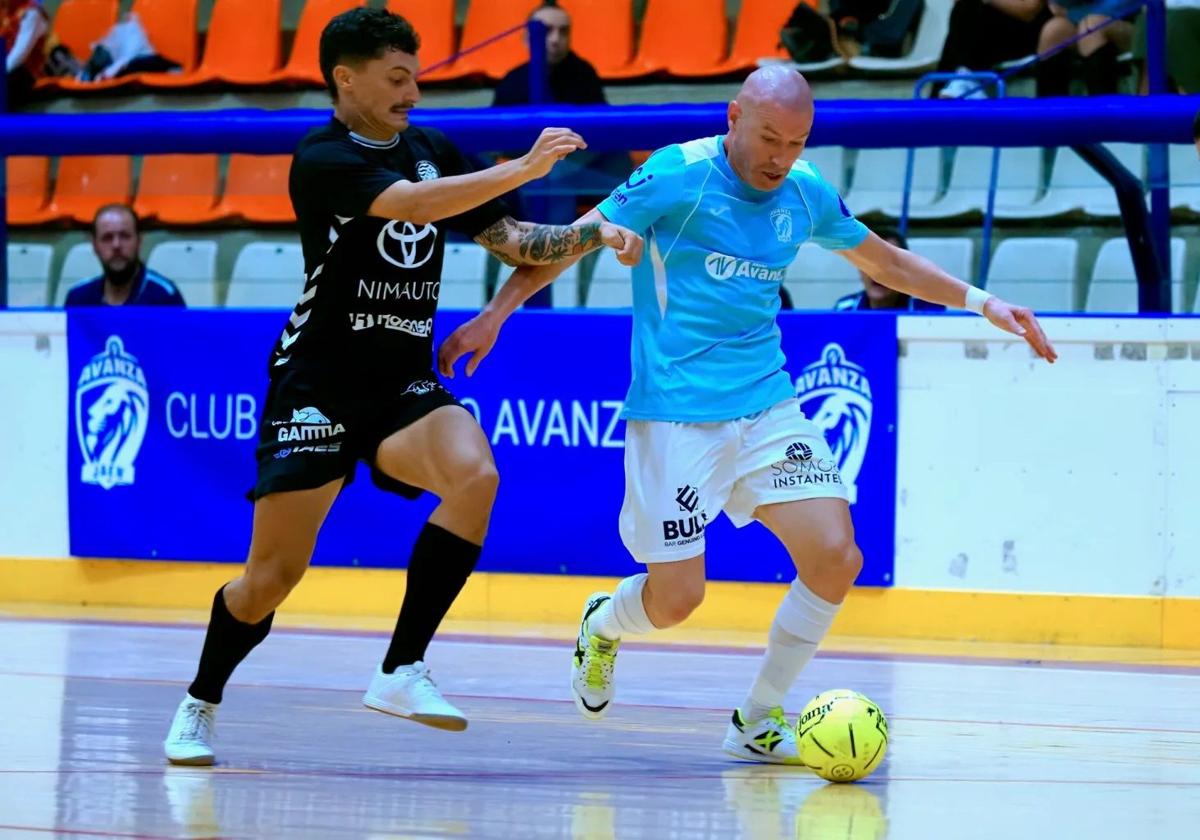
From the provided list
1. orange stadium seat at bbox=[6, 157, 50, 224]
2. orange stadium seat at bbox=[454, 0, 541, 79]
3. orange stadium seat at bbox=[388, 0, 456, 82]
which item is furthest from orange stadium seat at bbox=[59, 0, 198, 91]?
orange stadium seat at bbox=[6, 157, 50, 224]

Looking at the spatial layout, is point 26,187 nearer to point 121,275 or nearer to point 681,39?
point 121,275

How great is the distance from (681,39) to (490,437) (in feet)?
14.2

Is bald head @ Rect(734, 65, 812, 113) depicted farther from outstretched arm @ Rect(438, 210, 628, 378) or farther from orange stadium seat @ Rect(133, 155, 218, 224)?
orange stadium seat @ Rect(133, 155, 218, 224)

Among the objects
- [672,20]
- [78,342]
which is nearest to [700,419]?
[78,342]

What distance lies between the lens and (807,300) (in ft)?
28.6

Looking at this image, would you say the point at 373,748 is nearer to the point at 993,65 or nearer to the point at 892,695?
the point at 892,695

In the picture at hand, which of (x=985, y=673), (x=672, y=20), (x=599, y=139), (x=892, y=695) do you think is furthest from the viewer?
(x=672, y=20)

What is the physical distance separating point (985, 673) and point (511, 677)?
1860 millimetres

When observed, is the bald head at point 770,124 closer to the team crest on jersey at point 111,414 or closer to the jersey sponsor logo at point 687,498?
the jersey sponsor logo at point 687,498

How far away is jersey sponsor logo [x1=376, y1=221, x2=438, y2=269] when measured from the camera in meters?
5.18

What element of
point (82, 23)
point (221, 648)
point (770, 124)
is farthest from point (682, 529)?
point (82, 23)

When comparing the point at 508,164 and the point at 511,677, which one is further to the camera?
the point at 511,677

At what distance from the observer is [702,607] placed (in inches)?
334

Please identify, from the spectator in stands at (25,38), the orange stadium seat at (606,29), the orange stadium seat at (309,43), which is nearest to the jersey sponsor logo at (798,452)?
the orange stadium seat at (606,29)
